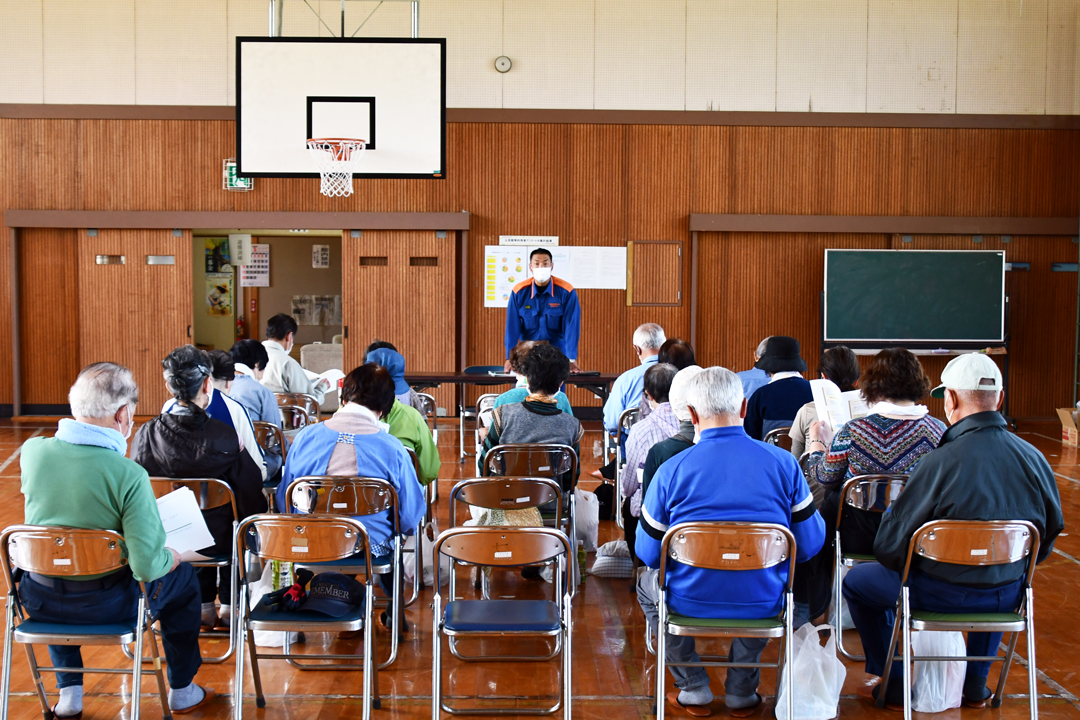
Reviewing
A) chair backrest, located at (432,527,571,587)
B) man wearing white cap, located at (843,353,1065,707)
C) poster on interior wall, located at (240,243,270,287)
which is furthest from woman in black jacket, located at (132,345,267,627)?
poster on interior wall, located at (240,243,270,287)

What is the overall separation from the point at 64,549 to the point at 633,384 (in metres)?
3.33

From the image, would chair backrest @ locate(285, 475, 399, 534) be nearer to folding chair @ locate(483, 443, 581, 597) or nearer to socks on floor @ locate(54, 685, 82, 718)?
folding chair @ locate(483, 443, 581, 597)

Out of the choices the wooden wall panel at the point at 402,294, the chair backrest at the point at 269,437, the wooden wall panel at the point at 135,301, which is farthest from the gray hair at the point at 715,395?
the wooden wall panel at the point at 135,301

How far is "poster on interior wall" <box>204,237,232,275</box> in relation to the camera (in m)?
11.2

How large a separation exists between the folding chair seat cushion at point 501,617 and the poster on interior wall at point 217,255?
949 cm

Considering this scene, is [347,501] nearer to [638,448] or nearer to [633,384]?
[638,448]

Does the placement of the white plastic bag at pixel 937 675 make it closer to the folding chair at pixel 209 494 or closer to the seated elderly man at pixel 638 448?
the seated elderly man at pixel 638 448

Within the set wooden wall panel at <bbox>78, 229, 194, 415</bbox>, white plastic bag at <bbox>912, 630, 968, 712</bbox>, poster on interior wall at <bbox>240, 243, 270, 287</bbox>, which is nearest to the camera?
white plastic bag at <bbox>912, 630, 968, 712</bbox>

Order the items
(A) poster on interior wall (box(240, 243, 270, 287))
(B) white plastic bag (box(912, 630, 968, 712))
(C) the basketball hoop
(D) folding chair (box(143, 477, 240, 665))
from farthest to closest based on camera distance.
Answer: (A) poster on interior wall (box(240, 243, 270, 287)), (C) the basketball hoop, (D) folding chair (box(143, 477, 240, 665)), (B) white plastic bag (box(912, 630, 968, 712))

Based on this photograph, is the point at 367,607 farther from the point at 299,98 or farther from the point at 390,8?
the point at 390,8

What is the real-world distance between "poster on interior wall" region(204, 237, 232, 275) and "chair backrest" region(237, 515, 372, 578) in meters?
9.31

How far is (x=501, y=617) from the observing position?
8.92 ft

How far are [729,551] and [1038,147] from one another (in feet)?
29.5

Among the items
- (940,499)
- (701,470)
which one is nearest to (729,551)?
(701,470)
